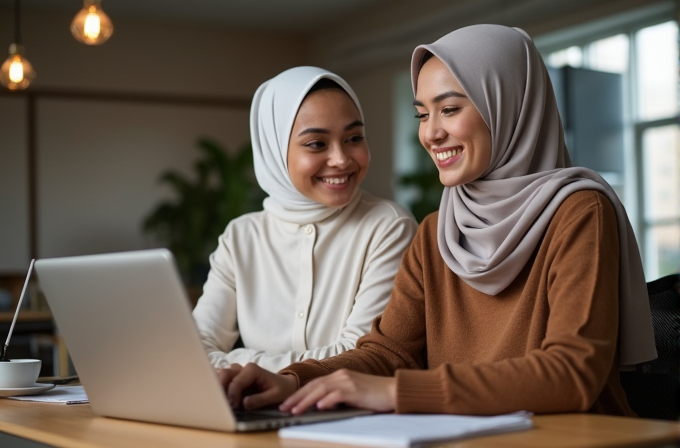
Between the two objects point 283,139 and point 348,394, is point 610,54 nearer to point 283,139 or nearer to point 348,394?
point 283,139

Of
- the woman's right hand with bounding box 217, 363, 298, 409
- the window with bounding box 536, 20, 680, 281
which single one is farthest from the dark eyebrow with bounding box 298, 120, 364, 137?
the window with bounding box 536, 20, 680, 281

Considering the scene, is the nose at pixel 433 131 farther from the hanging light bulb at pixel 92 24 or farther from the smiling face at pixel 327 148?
the hanging light bulb at pixel 92 24

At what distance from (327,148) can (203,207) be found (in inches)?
240

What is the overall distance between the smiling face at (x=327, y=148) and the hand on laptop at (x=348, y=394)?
1049mm

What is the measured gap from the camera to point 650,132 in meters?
6.52

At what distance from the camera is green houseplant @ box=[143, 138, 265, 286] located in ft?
27.2

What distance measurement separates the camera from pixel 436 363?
1.80 metres

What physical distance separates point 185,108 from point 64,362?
4788mm

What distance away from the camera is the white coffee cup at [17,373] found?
183 cm

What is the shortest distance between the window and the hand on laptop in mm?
5366

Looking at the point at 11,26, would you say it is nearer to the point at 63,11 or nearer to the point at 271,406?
the point at 63,11

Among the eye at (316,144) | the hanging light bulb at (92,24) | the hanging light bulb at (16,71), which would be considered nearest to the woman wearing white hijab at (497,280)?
the eye at (316,144)

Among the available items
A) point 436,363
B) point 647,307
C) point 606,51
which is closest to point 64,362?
point 436,363

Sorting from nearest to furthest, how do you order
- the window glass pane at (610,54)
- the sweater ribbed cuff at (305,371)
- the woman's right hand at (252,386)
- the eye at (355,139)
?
the woman's right hand at (252,386)
the sweater ribbed cuff at (305,371)
the eye at (355,139)
the window glass pane at (610,54)
